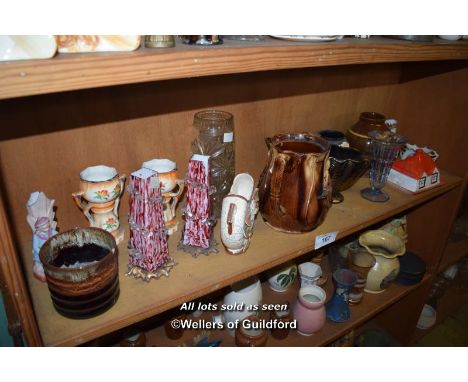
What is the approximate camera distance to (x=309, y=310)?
1025mm

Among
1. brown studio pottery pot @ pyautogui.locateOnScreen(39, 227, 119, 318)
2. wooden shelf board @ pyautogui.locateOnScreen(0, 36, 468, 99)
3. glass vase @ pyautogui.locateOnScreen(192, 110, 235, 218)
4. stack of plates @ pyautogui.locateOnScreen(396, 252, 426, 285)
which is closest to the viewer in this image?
wooden shelf board @ pyautogui.locateOnScreen(0, 36, 468, 99)

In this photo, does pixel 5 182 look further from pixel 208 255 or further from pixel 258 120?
pixel 258 120

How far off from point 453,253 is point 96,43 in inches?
59.4

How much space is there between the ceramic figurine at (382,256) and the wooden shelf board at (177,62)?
0.62m

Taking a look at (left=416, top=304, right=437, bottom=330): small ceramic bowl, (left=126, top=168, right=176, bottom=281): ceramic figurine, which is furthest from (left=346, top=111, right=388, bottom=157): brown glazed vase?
(left=416, top=304, right=437, bottom=330): small ceramic bowl

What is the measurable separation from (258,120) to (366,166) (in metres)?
0.32

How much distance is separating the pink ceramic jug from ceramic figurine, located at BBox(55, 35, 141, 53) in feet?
2.72

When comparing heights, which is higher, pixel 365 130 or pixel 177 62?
pixel 177 62

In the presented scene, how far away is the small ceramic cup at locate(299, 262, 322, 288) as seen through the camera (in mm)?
1134

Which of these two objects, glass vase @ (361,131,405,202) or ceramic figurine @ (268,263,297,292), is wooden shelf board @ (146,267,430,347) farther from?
glass vase @ (361,131,405,202)

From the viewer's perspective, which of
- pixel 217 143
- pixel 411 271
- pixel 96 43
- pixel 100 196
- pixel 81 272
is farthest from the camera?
pixel 411 271

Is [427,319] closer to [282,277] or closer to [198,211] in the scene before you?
[282,277]

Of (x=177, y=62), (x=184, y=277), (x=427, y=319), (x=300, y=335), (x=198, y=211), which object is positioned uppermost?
(x=177, y=62)

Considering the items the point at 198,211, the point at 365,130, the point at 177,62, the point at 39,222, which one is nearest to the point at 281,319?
the point at 198,211
